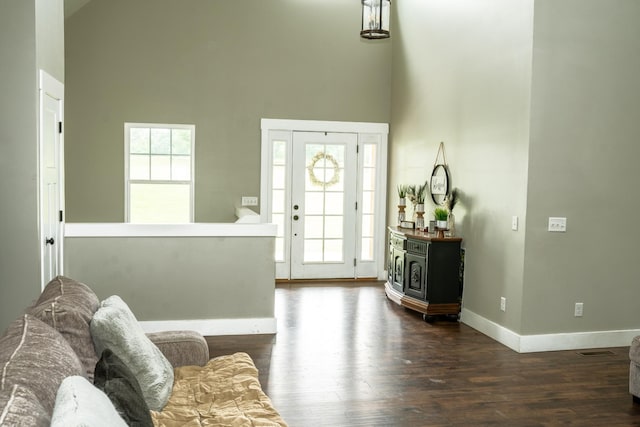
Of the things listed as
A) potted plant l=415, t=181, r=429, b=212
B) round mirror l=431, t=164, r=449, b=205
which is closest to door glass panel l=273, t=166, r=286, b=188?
potted plant l=415, t=181, r=429, b=212

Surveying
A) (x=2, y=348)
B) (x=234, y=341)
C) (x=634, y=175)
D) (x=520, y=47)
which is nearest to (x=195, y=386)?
(x=2, y=348)

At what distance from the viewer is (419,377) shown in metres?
4.31

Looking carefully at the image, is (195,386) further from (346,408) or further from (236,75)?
(236,75)

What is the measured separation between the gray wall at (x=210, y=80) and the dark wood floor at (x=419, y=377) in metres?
2.77

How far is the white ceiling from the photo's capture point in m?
7.01

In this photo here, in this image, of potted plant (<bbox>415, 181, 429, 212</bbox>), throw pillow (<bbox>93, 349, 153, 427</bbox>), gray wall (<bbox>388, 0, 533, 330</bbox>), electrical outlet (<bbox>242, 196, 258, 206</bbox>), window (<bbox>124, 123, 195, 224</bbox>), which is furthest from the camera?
electrical outlet (<bbox>242, 196, 258, 206</bbox>)

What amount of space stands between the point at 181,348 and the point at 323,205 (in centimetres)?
522

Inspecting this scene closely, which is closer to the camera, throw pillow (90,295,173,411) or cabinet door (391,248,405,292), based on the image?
throw pillow (90,295,173,411)

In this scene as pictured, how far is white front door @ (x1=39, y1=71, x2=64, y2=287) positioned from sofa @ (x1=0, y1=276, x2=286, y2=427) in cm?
177

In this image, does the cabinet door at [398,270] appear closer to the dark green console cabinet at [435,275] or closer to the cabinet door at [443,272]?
the dark green console cabinet at [435,275]

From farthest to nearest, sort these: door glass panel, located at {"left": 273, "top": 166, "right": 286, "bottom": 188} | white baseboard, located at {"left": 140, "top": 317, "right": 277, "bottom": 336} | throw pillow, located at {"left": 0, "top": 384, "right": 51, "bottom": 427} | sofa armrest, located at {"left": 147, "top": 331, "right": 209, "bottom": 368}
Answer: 1. door glass panel, located at {"left": 273, "top": 166, "right": 286, "bottom": 188}
2. white baseboard, located at {"left": 140, "top": 317, "right": 277, "bottom": 336}
3. sofa armrest, located at {"left": 147, "top": 331, "right": 209, "bottom": 368}
4. throw pillow, located at {"left": 0, "top": 384, "right": 51, "bottom": 427}

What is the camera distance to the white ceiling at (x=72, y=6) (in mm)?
7011

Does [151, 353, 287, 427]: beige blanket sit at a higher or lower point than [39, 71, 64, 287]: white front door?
lower

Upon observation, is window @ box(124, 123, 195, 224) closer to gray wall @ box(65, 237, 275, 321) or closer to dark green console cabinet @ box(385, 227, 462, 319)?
gray wall @ box(65, 237, 275, 321)
